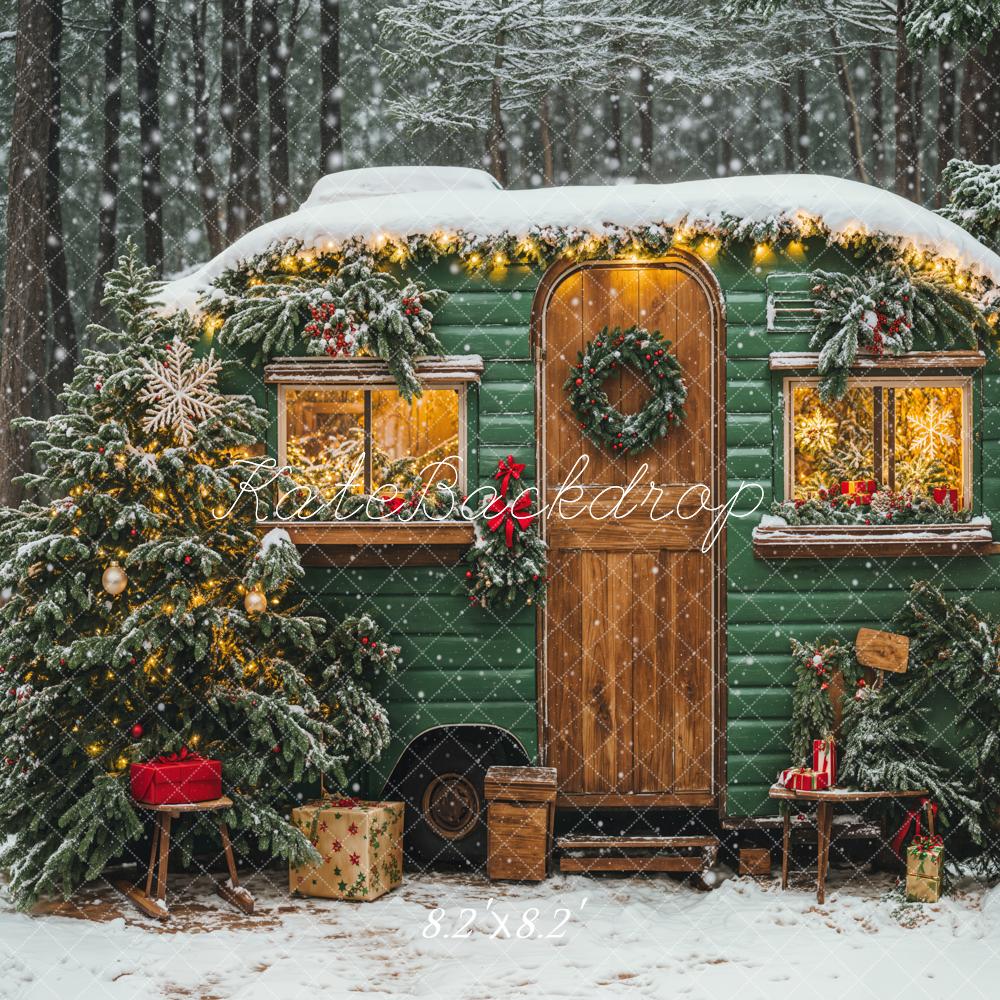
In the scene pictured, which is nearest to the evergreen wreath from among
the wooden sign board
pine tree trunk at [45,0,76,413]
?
the wooden sign board

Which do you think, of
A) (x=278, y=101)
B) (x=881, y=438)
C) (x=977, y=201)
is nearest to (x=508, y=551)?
(x=881, y=438)

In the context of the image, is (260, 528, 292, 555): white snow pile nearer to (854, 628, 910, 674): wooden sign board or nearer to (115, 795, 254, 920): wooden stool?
(115, 795, 254, 920): wooden stool

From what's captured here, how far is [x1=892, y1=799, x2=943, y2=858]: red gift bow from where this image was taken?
22.7 feet

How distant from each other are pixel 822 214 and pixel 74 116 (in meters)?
16.0

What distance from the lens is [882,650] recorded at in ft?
24.0

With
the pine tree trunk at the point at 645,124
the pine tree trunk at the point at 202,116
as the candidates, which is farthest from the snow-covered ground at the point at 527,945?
the pine tree trunk at the point at 645,124

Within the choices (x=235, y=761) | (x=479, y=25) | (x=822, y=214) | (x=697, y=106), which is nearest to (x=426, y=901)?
(x=235, y=761)

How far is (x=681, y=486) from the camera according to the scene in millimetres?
7602

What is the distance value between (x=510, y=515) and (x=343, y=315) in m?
1.60

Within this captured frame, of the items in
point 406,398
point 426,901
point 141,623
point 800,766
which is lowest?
point 426,901

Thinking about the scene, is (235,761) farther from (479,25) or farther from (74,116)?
(74,116)

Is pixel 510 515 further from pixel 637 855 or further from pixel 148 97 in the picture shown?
pixel 148 97

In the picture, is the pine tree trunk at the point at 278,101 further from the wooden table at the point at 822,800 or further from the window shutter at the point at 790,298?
the wooden table at the point at 822,800

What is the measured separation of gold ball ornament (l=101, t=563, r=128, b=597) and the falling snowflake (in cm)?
86
